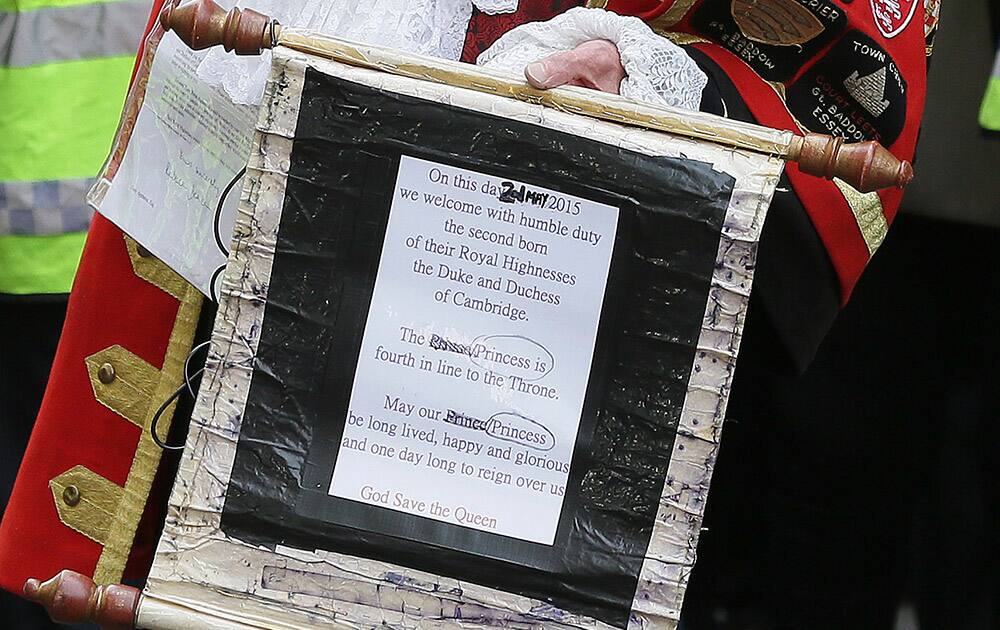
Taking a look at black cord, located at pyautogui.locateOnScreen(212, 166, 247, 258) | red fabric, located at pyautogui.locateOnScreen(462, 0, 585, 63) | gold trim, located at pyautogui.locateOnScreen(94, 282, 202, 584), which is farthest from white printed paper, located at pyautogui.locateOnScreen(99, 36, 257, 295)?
red fabric, located at pyautogui.locateOnScreen(462, 0, 585, 63)

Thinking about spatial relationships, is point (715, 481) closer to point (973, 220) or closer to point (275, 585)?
point (973, 220)

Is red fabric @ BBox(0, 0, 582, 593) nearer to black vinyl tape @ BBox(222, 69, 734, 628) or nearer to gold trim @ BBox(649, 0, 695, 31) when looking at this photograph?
black vinyl tape @ BBox(222, 69, 734, 628)

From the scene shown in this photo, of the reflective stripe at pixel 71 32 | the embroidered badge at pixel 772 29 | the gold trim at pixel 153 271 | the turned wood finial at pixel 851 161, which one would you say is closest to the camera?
the turned wood finial at pixel 851 161

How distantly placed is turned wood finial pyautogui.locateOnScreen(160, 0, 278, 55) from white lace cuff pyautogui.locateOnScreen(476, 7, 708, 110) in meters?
0.16

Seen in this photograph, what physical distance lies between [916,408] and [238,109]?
94 centimetres

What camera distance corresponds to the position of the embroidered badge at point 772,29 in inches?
A: 37.7

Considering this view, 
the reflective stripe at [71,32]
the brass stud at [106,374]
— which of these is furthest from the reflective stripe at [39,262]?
the brass stud at [106,374]

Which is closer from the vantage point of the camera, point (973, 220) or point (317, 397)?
point (317, 397)

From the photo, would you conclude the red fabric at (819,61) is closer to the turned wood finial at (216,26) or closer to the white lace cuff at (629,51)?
the white lace cuff at (629,51)

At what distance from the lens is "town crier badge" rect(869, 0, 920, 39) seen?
3.20 feet

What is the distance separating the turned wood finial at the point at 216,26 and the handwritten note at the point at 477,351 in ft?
0.45

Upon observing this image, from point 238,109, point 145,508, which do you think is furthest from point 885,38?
point 145,508

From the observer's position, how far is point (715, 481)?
4.93 ft

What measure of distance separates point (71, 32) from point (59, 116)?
0.31 feet
